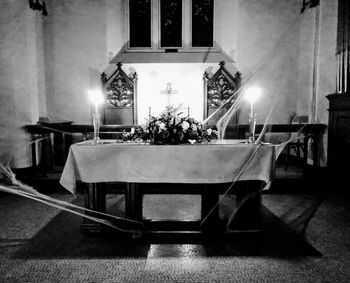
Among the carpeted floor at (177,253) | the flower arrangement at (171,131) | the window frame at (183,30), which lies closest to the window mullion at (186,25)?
the window frame at (183,30)

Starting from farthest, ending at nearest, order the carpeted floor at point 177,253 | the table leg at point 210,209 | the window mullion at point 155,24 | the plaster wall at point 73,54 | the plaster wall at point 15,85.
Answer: the window mullion at point 155,24 < the plaster wall at point 73,54 < the plaster wall at point 15,85 < the table leg at point 210,209 < the carpeted floor at point 177,253

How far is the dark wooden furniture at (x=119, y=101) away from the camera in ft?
28.1

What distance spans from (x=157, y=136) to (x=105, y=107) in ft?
17.7

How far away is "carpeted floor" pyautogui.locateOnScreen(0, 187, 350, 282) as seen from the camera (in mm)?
2715

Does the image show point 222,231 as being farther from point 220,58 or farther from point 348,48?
point 220,58

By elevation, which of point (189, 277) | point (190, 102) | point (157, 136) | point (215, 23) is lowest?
point (189, 277)

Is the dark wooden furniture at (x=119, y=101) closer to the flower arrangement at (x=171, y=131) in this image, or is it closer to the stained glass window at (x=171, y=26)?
the stained glass window at (x=171, y=26)

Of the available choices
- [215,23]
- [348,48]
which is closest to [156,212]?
[348,48]

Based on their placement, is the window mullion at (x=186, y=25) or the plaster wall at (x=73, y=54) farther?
the window mullion at (x=186, y=25)

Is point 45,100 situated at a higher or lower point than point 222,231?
Result: higher

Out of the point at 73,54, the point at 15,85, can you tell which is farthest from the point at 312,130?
the point at 73,54

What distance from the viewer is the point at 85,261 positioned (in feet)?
9.78

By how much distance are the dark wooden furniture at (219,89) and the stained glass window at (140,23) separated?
2008mm

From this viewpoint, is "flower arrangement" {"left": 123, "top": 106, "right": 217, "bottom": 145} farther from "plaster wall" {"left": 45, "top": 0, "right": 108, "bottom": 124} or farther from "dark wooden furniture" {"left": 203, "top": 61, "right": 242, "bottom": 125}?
"plaster wall" {"left": 45, "top": 0, "right": 108, "bottom": 124}
